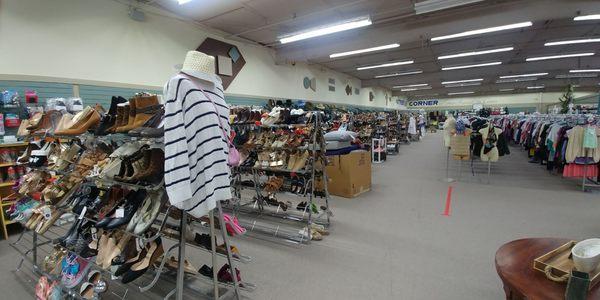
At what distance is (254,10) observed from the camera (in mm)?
6609

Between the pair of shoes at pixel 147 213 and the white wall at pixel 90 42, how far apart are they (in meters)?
4.21

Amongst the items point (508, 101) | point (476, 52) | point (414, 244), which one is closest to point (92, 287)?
point (414, 244)

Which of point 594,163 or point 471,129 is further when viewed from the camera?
point 471,129

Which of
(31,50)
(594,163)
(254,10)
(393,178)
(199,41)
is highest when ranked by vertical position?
(254,10)

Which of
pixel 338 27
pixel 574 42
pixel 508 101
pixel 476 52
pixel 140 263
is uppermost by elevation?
pixel 574 42

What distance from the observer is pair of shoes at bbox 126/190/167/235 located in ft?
6.25

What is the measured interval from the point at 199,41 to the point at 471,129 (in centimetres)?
716

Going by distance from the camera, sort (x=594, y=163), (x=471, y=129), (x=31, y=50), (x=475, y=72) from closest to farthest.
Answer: (x=31, y=50) < (x=594, y=163) < (x=471, y=129) < (x=475, y=72)

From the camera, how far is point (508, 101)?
25828 mm

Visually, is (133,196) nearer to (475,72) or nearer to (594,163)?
(594,163)

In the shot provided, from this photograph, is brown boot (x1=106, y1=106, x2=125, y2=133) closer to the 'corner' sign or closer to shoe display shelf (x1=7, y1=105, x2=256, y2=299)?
shoe display shelf (x1=7, y1=105, x2=256, y2=299)

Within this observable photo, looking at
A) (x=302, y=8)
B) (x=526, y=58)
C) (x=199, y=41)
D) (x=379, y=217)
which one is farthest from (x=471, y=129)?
(x=526, y=58)

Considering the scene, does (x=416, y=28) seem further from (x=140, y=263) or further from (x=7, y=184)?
(x=7, y=184)

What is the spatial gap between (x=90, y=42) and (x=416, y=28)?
735 centimetres
